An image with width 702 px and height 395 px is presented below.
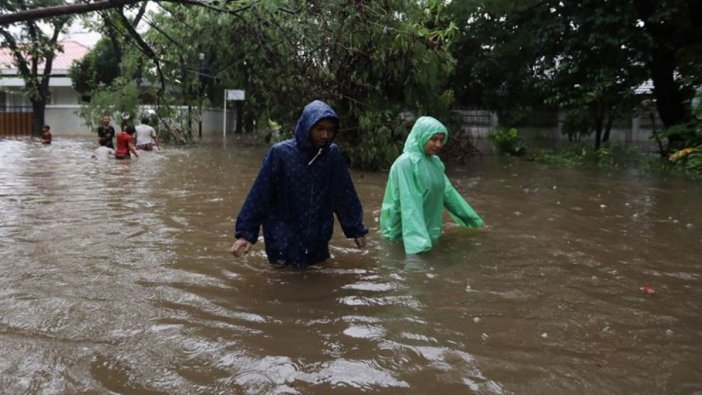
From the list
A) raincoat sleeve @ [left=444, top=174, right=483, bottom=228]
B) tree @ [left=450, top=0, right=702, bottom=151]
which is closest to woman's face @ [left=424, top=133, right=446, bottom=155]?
raincoat sleeve @ [left=444, top=174, right=483, bottom=228]

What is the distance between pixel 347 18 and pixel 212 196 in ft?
10.3

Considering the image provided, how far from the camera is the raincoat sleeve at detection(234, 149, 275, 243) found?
441cm

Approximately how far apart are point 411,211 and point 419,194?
A: 232mm

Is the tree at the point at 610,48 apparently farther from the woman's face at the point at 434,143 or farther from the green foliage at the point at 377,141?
the woman's face at the point at 434,143

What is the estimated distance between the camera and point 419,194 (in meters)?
5.61

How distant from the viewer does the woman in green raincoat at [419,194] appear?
5434 mm

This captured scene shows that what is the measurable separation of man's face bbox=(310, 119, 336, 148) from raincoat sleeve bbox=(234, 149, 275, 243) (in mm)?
330

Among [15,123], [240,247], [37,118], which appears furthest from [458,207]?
[15,123]

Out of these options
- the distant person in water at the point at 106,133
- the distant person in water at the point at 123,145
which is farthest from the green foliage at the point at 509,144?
the distant person in water at the point at 106,133

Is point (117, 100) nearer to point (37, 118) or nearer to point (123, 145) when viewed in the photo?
point (123, 145)

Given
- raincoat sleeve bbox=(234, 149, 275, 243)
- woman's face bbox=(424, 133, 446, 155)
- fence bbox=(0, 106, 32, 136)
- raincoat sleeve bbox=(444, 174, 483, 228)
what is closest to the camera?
raincoat sleeve bbox=(234, 149, 275, 243)

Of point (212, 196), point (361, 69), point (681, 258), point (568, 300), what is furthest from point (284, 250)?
point (361, 69)

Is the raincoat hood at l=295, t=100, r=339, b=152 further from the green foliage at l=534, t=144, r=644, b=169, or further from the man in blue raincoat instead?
the green foliage at l=534, t=144, r=644, b=169

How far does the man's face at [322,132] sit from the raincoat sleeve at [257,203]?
330 millimetres
